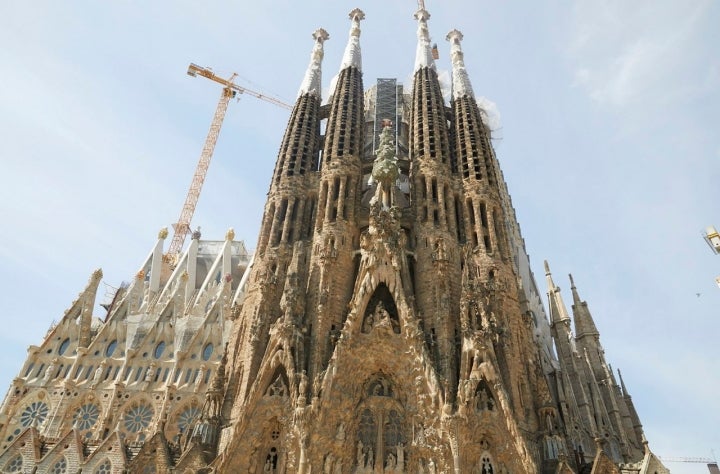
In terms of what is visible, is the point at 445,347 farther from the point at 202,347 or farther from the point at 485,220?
the point at 202,347

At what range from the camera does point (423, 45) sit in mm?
39969

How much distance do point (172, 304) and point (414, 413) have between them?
66.1 feet

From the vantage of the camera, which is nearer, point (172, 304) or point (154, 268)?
point (172, 304)

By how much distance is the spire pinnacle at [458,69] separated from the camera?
1442 inches

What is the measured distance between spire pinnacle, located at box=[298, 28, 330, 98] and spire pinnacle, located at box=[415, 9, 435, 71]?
7507 millimetres

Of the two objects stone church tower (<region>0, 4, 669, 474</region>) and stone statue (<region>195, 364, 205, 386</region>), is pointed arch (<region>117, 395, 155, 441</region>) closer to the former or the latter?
stone church tower (<region>0, 4, 669, 474</region>)

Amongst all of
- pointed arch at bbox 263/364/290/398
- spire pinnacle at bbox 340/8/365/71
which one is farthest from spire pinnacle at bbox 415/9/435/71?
pointed arch at bbox 263/364/290/398

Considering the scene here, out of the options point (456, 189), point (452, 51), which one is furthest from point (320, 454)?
point (452, 51)

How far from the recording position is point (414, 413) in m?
21.2

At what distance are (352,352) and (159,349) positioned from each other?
50.4ft

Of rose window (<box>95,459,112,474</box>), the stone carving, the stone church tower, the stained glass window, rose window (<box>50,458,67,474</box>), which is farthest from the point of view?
the stained glass window

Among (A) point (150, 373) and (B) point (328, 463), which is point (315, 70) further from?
(B) point (328, 463)

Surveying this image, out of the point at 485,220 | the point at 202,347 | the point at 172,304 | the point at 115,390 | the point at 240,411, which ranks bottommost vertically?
the point at 240,411

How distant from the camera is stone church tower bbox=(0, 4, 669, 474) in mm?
20594
